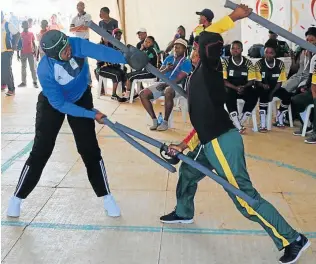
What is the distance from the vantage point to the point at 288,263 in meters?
3.05

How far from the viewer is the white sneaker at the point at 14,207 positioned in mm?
3820

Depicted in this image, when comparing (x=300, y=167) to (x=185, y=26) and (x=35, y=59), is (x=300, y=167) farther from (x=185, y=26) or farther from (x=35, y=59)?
(x=35, y=59)

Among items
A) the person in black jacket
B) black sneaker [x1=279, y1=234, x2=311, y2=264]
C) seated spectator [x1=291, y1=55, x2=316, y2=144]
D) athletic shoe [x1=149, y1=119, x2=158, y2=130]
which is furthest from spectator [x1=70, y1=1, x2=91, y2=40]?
black sneaker [x1=279, y1=234, x2=311, y2=264]

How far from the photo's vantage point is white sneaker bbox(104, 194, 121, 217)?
385cm

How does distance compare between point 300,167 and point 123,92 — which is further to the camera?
point 123,92

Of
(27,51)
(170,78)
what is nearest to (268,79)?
(170,78)

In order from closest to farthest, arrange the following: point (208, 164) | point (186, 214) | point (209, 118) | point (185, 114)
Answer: point (209, 118) < point (208, 164) < point (186, 214) < point (185, 114)

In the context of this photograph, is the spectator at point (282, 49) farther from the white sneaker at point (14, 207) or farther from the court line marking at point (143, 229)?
the white sneaker at point (14, 207)

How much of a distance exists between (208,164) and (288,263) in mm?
832

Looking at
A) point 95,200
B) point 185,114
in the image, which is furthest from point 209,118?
point 185,114

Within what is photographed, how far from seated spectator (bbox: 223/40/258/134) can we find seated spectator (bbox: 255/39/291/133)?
12 centimetres

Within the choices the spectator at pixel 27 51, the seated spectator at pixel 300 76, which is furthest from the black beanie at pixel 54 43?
the spectator at pixel 27 51

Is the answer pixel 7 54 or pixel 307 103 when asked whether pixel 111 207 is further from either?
pixel 7 54

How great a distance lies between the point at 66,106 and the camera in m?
3.36
